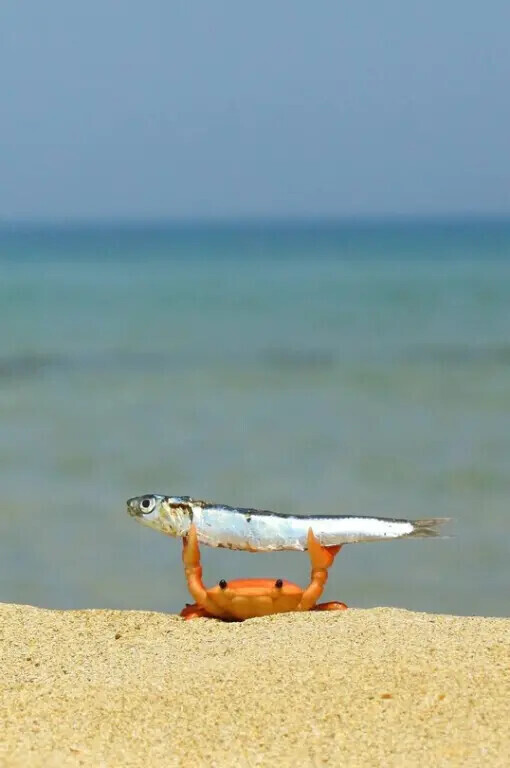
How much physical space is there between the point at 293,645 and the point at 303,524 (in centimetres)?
75

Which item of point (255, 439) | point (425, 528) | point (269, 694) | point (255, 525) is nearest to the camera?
point (269, 694)

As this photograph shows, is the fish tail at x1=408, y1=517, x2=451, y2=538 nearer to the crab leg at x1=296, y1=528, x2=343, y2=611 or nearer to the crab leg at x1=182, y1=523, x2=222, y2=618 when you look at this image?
the crab leg at x1=296, y1=528, x2=343, y2=611

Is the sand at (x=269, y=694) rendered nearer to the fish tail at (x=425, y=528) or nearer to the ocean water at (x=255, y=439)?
the fish tail at (x=425, y=528)

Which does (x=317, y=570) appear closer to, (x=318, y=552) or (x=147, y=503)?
(x=318, y=552)

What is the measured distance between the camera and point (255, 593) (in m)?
5.98

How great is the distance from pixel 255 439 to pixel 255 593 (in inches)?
279

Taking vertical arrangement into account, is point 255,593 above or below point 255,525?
below

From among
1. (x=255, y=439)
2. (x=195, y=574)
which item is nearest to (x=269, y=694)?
(x=195, y=574)

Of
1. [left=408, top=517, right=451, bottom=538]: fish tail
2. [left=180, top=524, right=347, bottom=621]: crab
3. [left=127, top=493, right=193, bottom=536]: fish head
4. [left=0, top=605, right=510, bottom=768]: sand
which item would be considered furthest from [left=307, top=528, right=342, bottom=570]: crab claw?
[left=127, top=493, right=193, bottom=536]: fish head

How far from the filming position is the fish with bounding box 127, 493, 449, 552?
5.88m

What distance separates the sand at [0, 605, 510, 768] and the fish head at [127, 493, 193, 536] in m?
0.46

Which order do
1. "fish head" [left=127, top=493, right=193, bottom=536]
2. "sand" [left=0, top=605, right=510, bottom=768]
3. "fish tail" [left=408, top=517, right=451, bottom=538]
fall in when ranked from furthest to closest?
"fish head" [left=127, top=493, right=193, bottom=536], "fish tail" [left=408, top=517, right=451, bottom=538], "sand" [left=0, top=605, right=510, bottom=768]

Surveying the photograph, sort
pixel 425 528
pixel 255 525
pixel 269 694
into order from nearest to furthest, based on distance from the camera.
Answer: pixel 269 694 < pixel 425 528 < pixel 255 525

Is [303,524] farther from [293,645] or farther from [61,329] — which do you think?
[61,329]
